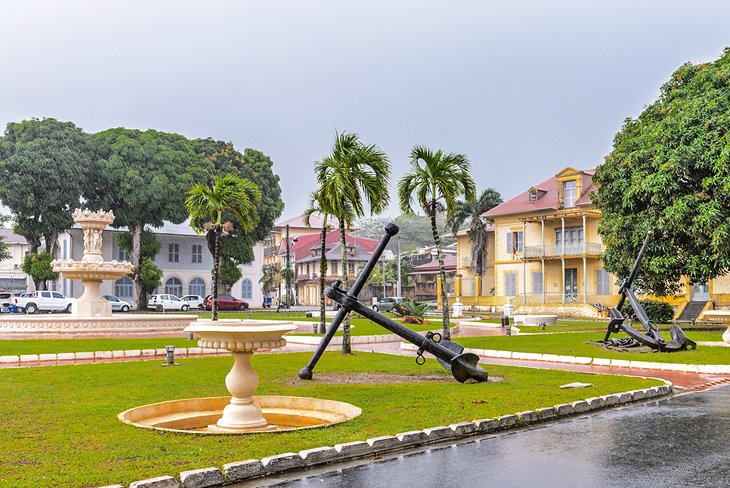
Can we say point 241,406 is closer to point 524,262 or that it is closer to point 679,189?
point 679,189

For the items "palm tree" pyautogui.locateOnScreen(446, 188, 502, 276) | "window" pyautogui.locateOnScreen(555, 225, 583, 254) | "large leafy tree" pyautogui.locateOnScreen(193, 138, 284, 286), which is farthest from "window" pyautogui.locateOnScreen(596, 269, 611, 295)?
"large leafy tree" pyautogui.locateOnScreen(193, 138, 284, 286)

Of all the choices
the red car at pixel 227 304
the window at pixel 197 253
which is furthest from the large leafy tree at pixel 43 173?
the window at pixel 197 253

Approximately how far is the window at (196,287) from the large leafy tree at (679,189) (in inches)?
1625

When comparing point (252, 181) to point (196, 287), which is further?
point (196, 287)

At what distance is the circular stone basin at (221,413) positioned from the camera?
369 inches

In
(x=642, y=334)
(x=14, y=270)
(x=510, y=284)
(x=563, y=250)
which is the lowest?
(x=642, y=334)

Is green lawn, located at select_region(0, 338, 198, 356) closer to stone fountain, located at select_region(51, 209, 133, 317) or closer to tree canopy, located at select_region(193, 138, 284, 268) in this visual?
stone fountain, located at select_region(51, 209, 133, 317)

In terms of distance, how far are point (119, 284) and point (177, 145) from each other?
1296 centimetres

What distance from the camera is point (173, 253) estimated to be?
62.3 metres

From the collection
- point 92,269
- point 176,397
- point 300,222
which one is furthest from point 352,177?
point 300,222

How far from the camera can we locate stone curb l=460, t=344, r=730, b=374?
637 inches

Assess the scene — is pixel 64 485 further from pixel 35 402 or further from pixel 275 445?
pixel 35 402

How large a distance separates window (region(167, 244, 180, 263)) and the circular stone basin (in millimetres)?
54085

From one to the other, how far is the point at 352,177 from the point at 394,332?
27.3ft
